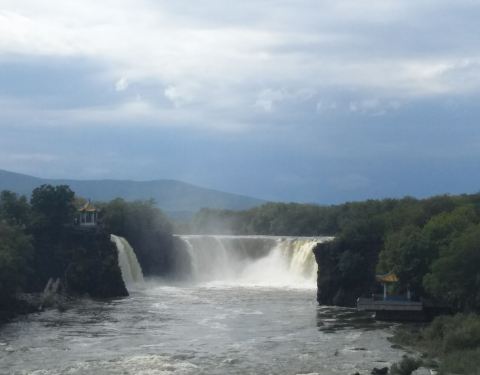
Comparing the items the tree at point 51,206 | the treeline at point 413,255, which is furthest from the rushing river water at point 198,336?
the tree at point 51,206

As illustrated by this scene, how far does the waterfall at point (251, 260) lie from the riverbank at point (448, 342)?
114ft

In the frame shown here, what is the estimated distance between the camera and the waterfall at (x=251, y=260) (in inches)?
3607

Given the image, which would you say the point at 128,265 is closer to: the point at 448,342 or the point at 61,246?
the point at 61,246

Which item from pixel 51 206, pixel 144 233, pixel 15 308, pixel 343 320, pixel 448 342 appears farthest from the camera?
pixel 144 233

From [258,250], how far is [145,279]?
1570cm

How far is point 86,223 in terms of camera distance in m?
87.4

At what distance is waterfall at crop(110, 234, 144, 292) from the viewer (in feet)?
274

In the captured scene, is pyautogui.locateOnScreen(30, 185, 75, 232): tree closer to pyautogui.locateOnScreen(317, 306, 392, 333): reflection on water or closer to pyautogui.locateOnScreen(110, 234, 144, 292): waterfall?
pyautogui.locateOnScreen(110, 234, 144, 292): waterfall

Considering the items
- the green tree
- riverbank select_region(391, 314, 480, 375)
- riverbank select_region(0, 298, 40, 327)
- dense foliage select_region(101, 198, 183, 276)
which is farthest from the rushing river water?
the green tree

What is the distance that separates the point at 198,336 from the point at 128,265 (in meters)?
32.3

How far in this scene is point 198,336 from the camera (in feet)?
174

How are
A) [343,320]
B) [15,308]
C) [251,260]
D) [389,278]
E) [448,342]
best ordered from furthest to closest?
[251,260] → [389,278] → [15,308] → [343,320] → [448,342]

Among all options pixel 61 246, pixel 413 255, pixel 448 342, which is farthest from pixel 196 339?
pixel 61 246

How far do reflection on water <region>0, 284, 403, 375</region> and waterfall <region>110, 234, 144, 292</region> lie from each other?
9.97m
